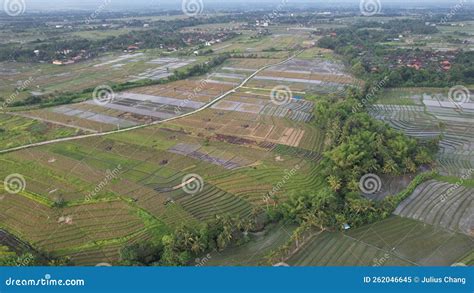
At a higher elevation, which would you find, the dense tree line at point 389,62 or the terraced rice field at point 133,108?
the dense tree line at point 389,62

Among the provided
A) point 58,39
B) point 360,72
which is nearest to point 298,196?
point 360,72

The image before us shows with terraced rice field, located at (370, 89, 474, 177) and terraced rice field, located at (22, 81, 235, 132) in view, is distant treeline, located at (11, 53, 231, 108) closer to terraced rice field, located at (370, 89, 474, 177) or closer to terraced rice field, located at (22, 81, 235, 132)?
terraced rice field, located at (22, 81, 235, 132)

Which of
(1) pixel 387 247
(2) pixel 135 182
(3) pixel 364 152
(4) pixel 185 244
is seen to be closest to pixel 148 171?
(2) pixel 135 182

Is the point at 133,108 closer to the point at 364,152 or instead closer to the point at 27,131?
the point at 27,131

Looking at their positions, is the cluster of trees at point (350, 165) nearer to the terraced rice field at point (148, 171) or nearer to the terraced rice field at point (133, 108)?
the terraced rice field at point (148, 171)

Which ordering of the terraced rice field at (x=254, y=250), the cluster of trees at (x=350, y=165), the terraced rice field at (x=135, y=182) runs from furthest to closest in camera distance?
the terraced rice field at (x=135, y=182) → the cluster of trees at (x=350, y=165) → the terraced rice field at (x=254, y=250)

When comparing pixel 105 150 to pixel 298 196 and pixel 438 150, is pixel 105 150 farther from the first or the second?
pixel 438 150

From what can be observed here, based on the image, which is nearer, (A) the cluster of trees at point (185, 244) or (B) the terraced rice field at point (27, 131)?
(A) the cluster of trees at point (185, 244)

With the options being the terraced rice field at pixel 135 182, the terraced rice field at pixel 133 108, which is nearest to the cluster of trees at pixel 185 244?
the terraced rice field at pixel 135 182
